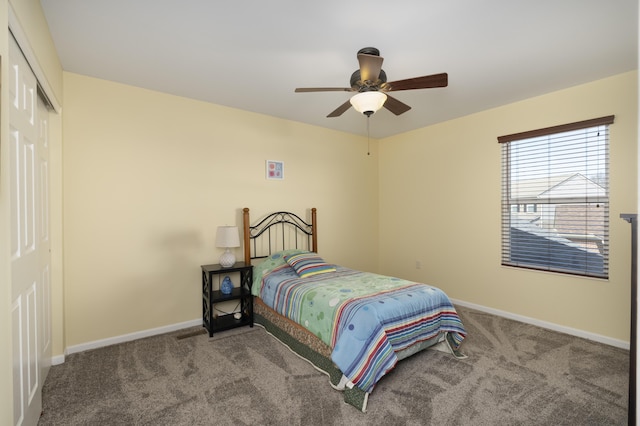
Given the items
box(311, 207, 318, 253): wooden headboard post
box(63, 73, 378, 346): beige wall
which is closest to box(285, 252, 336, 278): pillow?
box(311, 207, 318, 253): wooden headboard post

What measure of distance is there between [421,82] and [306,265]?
217 cm

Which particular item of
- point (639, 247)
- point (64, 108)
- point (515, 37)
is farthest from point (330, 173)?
point (639, 247)

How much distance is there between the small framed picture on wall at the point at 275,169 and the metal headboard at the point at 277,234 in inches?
19.1

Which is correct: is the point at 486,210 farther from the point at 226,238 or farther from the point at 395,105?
the point at 226,238

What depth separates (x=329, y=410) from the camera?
6.86ft

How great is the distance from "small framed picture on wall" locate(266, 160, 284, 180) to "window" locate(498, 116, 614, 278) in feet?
8.98

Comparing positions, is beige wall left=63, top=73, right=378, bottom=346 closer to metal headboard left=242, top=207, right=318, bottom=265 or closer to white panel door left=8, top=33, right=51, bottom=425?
metal headboard left=242, top=207, right=318, bottom=265

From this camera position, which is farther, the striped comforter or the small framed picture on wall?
the small framed picture on wall

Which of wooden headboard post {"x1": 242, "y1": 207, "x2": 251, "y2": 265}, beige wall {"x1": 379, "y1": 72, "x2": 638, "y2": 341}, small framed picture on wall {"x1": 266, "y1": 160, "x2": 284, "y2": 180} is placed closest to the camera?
beige wall {"x1": 379, "y1": 72, "x2": 638, "y2": 341}

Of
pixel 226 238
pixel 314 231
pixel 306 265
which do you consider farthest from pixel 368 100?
pixel 314 231

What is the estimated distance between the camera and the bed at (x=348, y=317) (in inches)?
87.4

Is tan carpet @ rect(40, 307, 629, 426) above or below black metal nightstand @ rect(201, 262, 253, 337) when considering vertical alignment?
below

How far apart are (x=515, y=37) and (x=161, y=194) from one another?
11.4 feet

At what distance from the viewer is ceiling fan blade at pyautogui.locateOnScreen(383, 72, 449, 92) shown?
2150 millimetres
